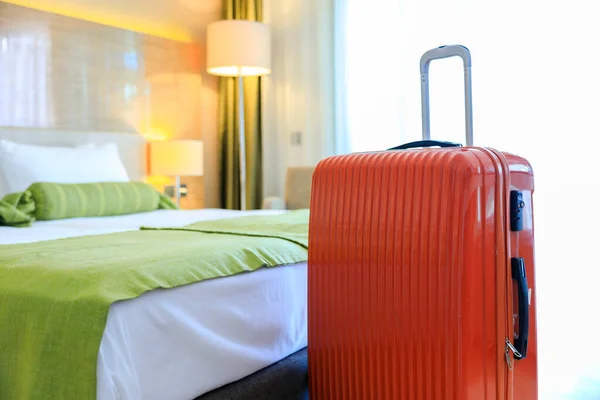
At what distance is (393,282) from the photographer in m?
1.46

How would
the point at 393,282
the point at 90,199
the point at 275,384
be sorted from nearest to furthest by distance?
the point at 393,282
the point at 275,384
the point at 90,199

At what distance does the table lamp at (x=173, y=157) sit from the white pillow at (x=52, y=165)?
0.56m

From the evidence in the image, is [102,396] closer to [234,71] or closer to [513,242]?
[513,242]

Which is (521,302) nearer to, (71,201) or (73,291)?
(73,291)

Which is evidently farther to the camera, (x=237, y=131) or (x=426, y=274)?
(x=237, y=131)

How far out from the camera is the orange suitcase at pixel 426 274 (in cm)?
135

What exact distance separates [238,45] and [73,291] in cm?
334

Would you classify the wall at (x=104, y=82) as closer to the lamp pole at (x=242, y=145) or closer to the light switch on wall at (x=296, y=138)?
the lamp pole at (x=242, y=145)

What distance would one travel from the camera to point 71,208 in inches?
120

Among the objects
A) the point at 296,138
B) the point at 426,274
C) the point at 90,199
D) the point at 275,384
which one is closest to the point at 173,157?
the point at 296,138

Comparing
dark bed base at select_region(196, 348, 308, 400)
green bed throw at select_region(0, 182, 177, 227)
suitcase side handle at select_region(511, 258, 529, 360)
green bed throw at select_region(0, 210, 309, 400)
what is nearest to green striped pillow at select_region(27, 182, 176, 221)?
green bed throw at select_region(0, 182, 177, 227)

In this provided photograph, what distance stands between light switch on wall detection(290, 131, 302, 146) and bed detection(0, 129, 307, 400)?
9.20 feet

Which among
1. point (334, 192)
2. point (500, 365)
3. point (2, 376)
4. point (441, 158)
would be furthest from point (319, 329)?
point (2, 376)

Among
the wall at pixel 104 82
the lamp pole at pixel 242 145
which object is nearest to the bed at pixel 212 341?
the wall at pixel 104 82
